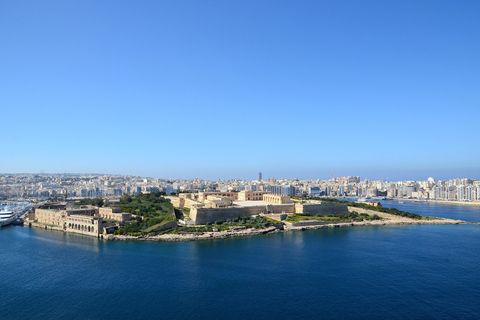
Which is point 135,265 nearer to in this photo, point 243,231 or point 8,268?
point 8,268

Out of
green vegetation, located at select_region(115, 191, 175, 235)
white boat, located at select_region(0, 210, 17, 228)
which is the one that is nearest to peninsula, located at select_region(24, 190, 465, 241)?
green vegetation, located at select_region(115, 191, 175, 235)

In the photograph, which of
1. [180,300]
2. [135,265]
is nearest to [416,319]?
[180,300]

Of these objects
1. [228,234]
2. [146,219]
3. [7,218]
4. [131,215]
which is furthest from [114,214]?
[228,234]

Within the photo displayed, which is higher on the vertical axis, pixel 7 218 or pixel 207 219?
pixel 207 219

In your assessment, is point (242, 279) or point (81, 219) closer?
point (242, 279)

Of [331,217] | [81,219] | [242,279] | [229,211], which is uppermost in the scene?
[229,211]

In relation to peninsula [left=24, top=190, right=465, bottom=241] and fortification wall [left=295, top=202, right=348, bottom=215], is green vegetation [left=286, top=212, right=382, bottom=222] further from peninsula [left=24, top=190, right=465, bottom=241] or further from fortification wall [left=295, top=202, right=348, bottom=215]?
fortification wall [left=295, top=202, right=348, bottom=215]

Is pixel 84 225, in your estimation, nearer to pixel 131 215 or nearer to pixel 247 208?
pixel 131 215

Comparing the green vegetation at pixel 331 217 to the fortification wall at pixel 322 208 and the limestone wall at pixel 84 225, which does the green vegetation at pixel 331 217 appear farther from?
the limestone wall at pixel 84 225
